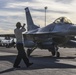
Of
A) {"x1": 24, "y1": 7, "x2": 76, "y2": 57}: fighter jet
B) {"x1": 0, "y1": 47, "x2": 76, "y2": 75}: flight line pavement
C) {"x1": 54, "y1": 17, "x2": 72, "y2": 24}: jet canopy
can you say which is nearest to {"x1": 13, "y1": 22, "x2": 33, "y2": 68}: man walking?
{"x1": 0, "y1": 47, "x2": 76, "y2": 75}: flight line pavement

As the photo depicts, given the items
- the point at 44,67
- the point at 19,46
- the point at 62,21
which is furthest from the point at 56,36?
the point at 19,46

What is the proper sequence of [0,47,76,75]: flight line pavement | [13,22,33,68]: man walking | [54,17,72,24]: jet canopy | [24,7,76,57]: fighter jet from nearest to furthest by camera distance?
1. [0,47,76,75]: flight line pavement
2. [13,22,33,68]: man walking
3. [24,7,76,57]: fighter jet
4. [54,17,72,24]: jet canopy

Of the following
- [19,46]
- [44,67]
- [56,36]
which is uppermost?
[19,46]

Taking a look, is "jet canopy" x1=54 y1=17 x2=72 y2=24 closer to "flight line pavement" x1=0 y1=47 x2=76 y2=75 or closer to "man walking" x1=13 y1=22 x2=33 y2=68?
"flight line pavement" x1=0 y1=47 x2=76 y2=75

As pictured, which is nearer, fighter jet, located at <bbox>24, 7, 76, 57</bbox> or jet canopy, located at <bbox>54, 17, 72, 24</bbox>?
fighter jet, located at <bbox>24, 7, 76, 57</bbox>

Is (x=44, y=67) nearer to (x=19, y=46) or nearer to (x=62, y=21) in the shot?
(x=19, y=46)

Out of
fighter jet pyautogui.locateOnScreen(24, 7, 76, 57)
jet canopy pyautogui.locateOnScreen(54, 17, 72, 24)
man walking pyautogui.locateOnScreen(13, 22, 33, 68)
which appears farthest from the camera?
jet canopy pyautogui.locateOnScreen(54, 17, 72, 24)

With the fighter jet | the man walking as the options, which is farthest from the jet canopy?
the man walking

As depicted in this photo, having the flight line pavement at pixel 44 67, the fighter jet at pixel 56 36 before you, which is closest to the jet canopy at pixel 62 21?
the fighter jet at pixel 56 36

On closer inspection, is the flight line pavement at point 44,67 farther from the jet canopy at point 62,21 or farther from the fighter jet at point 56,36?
the jet canopy at point 62,21

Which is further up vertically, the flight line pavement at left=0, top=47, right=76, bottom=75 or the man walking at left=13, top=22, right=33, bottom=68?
the man walking at left=13, top=22, right=33, bottom=68

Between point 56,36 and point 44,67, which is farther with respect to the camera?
point 56,36

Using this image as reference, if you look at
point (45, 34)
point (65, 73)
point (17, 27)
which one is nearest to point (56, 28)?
point (45, 34)

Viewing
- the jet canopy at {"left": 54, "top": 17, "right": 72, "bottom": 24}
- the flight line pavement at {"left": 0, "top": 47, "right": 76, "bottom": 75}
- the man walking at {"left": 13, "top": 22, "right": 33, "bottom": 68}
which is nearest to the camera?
the flight line pavement at {"left": 0, "top": 47, "right": 76, "bottom": 75}
